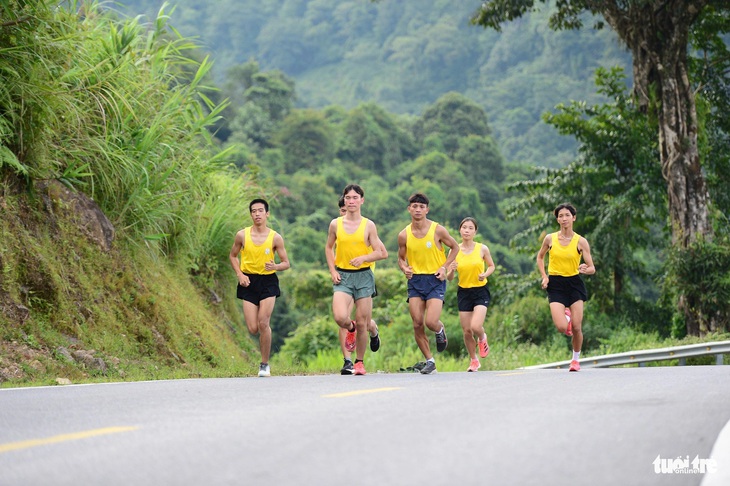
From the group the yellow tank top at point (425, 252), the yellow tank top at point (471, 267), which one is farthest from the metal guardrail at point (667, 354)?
the yellow tank top at point (425, 252)

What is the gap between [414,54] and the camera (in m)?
137

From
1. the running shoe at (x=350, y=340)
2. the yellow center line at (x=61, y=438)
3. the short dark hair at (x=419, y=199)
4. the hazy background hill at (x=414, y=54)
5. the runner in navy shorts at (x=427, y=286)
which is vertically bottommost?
the running shoe at (x=350, y=340)

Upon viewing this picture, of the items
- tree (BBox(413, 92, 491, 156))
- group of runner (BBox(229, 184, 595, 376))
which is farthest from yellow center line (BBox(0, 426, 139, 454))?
tree (BBox(413, 92, 491, 156))

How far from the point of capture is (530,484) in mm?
5363

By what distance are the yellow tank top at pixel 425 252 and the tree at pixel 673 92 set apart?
14422 mm

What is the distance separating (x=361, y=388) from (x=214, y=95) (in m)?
81.5

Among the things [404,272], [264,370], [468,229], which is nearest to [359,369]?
[264,370]

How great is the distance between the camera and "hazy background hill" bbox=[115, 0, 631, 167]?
114250 mm

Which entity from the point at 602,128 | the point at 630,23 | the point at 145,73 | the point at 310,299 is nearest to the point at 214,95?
the point at 310,299

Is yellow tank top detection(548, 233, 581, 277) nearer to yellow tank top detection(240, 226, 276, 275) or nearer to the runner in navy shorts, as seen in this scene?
the runner in navy shorts

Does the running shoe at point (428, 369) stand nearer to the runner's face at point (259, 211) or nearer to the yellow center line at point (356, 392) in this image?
the runner's face at point (259, 211)

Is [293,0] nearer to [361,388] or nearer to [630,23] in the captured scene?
[630,23]

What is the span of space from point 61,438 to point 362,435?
5.68ft

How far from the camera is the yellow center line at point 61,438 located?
637 centimetres
